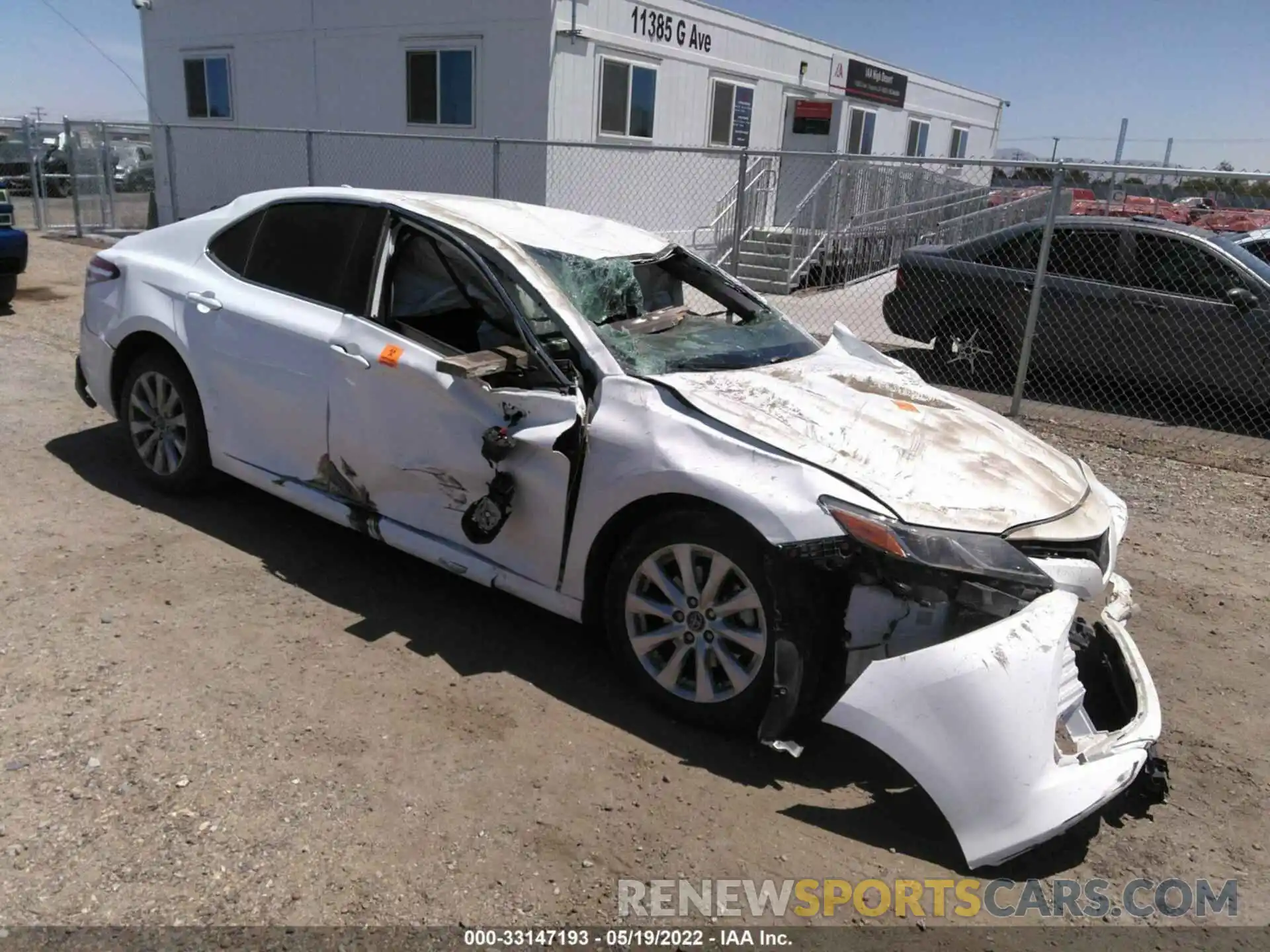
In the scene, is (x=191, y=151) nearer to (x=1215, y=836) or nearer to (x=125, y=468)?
(x=125, y=468)

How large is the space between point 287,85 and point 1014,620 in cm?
1587

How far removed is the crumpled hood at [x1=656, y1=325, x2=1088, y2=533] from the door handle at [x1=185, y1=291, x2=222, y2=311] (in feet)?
7.79

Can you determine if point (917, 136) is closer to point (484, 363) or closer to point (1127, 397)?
point (1127, 397)

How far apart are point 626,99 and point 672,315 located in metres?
11.0

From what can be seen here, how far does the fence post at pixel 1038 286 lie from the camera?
7332 millimetres

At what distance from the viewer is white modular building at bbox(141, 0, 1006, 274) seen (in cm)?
1321

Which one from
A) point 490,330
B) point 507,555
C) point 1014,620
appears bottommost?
point 507,555

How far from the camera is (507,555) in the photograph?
376cm

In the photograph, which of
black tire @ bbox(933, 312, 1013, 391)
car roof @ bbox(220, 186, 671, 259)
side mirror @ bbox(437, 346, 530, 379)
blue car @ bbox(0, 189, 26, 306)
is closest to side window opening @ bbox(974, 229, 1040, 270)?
black tire @ bbox(933, 312, 1013, 391)

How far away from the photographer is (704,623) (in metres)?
3.29

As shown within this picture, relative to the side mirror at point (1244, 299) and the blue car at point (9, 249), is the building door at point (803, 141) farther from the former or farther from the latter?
the blue car at point (9, 249)

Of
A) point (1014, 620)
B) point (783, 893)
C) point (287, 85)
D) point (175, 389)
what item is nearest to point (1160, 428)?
point (1014, 620)

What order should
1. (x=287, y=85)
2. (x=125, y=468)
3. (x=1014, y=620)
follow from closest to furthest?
(x=1014, y=620), (x=125, y=468), (x=287, y=85)

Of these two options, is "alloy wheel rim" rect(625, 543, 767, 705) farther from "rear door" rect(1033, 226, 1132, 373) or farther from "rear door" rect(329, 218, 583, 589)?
"rear door" rect(1033, 226, 1132, 373)
